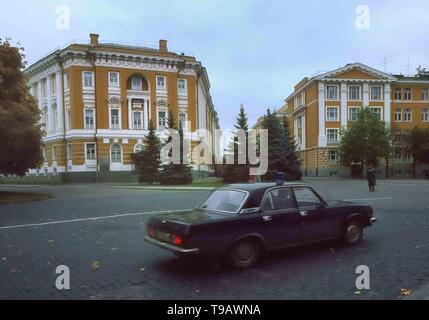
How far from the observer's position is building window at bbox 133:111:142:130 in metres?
47.9

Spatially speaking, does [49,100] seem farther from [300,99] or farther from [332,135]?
[300,99]

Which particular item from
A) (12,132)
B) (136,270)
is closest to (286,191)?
(136,270)

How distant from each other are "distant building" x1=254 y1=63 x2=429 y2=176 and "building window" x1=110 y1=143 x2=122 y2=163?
103 ft

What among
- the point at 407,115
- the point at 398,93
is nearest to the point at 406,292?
the point at 398,93

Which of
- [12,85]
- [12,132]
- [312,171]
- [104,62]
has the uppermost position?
[104,62]

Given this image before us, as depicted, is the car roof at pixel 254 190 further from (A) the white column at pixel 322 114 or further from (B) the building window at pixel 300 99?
(B) the building window at pixel 300 99

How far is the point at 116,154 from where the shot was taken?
46.4 metres

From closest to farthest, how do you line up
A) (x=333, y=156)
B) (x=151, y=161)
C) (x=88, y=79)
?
(x=151, y=161) → (x=88, y=79) → (x=333, y=156)

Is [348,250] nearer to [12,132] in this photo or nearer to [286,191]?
[286,191]

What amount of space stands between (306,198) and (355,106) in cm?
5719

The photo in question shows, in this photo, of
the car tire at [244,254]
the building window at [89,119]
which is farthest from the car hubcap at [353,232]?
the building window at [89,119]

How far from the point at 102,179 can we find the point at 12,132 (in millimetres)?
26154

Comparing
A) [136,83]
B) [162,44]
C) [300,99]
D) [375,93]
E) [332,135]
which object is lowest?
[332,135]
